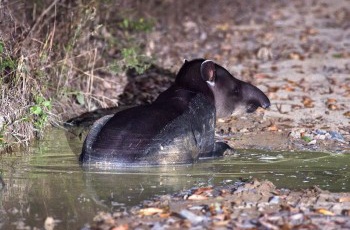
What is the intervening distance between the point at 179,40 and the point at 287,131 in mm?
6291

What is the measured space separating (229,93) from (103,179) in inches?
89.8

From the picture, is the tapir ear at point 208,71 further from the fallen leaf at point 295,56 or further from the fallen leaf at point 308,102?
the fallen leaf at point 295,56

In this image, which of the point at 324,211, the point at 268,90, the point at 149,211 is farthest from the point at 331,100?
the point at 149,211

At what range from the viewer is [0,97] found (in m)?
9.59

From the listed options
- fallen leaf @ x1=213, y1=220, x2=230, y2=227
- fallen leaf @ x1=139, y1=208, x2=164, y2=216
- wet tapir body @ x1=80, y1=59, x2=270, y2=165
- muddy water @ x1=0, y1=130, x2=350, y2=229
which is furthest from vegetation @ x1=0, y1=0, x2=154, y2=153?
fallen leaf @ x1=213, y1=220, x2=230, y2=227

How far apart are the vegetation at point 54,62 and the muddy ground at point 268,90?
0.73 m

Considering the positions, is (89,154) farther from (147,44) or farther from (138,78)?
(147,44)

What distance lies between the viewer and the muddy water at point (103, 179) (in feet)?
23.5

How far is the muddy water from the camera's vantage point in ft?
23.5

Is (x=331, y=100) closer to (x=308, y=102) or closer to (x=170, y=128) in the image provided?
(x=308, y=102)

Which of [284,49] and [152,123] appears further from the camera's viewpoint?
[284,49]

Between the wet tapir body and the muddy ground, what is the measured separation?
2.27 ft

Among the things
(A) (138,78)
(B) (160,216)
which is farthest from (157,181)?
(A) (138,78)

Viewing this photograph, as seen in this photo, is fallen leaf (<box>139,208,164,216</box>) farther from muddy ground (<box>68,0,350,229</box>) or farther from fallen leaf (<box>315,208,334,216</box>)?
fallen leaf (<box>315,208,334,216</box>)
